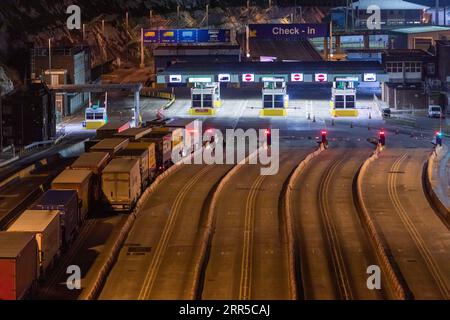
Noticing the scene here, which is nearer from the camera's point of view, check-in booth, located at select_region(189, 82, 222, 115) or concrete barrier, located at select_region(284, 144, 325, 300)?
concrete barrier, located at select_region(284, 144, 325, 300)

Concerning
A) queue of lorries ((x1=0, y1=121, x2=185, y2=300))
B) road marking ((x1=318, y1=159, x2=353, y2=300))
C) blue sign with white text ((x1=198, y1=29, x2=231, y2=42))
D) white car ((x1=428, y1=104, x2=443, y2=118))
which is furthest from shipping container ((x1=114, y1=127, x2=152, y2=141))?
blue sign with white text ((x1=198, y1=29, x2=231, y2=42))

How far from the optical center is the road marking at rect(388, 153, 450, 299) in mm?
37719

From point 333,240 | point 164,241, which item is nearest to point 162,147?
point 164,241

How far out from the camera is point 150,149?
5759cm

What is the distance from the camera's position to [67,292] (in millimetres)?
36156

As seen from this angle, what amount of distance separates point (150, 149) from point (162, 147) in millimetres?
4217

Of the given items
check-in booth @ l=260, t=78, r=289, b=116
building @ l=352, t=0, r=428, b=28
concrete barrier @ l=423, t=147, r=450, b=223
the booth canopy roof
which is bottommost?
concrete barrier @ l=423, t=147, r=450, b=223

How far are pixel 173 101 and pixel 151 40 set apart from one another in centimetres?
1017

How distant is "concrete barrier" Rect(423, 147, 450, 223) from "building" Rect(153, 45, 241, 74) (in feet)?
153

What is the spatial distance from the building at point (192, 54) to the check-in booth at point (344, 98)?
25.0 metres

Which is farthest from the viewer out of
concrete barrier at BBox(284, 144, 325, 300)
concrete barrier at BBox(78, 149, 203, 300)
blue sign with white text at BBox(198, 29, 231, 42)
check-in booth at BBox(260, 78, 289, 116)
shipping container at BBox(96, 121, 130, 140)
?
blue sign with white text at BBox(198, 29, 231, 42)

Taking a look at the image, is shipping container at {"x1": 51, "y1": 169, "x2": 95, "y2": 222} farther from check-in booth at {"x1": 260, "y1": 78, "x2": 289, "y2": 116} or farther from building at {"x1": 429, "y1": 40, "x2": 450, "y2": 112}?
building at {"x1": 429, "y1": 40, "x2": 450, "y2": 112}
